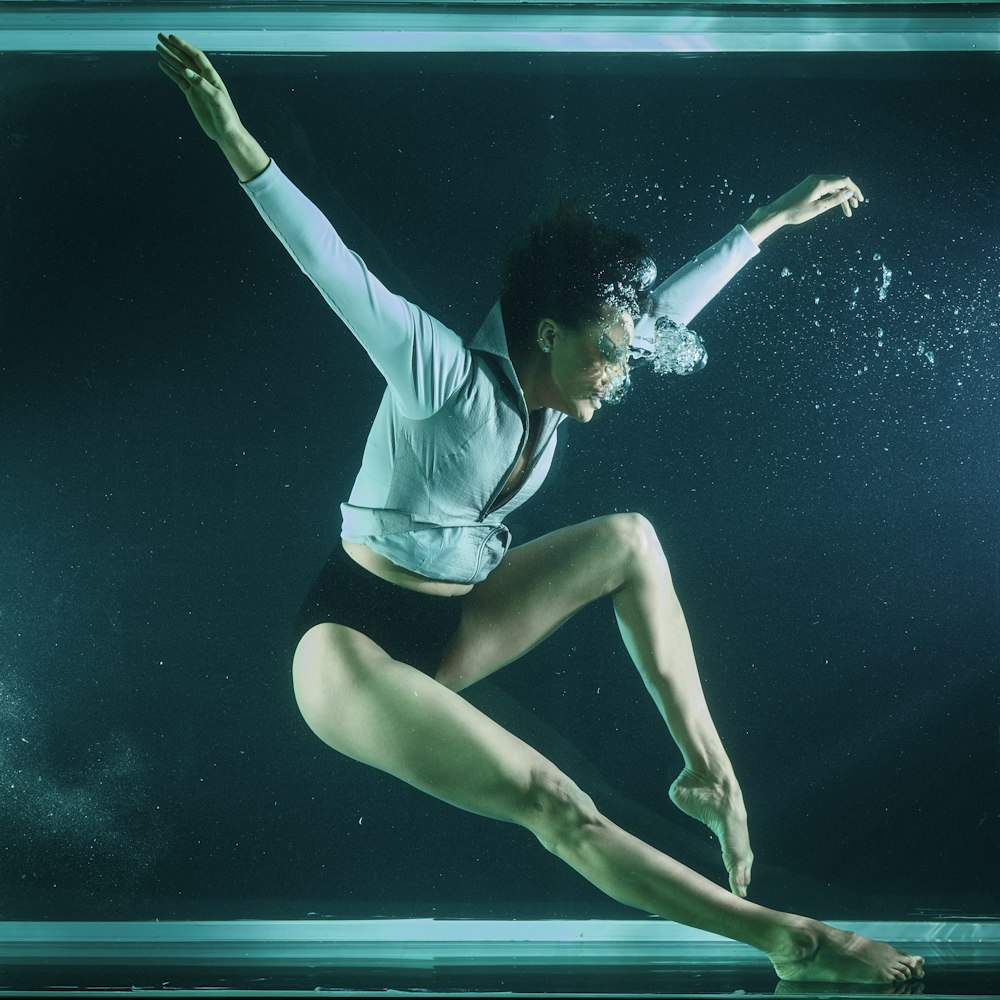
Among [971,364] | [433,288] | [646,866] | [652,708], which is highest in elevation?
[433,288]

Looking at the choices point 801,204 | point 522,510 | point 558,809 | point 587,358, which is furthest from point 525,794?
point 801,204

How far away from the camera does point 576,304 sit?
1.01m

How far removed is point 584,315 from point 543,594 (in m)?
0.35

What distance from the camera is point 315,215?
907 millimetres

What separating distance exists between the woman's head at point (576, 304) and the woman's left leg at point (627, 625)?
0.59ft

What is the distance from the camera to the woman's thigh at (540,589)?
3.45ft

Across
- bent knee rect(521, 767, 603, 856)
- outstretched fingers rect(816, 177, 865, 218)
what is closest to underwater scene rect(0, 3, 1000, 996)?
outstretched fingers rect(816, 177, 865, 218)

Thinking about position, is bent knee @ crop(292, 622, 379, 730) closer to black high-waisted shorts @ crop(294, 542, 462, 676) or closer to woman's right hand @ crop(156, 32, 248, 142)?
black high-waisted shorts @ crop(294, 542, 462, 676)

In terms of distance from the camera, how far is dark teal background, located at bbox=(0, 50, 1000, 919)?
1.07 metres

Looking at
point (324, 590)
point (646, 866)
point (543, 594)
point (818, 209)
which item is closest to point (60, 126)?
point (324, 590)

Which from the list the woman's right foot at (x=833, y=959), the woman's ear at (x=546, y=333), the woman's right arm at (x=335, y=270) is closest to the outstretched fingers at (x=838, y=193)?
the woman's ear at (x=546, y=333)

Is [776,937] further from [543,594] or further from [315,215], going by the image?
[315,215]

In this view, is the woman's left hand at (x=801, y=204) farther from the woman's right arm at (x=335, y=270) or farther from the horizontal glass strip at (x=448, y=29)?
the woman's right arm at (x=335, y=270)

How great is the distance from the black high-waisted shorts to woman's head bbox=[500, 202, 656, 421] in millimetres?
299
